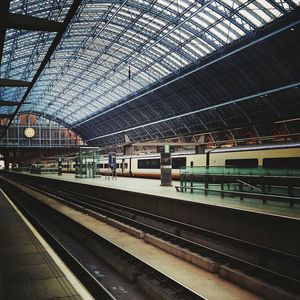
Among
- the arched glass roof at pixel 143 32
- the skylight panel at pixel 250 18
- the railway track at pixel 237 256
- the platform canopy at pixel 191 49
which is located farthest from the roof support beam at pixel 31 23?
the skylight panel at pixel 250 18

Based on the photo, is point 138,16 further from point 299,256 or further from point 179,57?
point 299,256

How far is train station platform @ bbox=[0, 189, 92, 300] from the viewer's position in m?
6.63

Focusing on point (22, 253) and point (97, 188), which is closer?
point (22, 253)

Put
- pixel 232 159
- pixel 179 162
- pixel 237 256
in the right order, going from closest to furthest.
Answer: pixel 237 256 → pixel 232 159 → pixel 179 162

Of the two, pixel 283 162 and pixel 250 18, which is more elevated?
pixel 250 18

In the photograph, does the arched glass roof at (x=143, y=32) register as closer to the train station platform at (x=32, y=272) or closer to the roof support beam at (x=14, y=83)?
the roof support beam at (x=14, y=83)

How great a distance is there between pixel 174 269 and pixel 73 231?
22.5 feet

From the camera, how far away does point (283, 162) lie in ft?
60.0

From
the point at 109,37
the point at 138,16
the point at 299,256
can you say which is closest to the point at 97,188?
the point at 299,256

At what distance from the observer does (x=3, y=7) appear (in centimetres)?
659

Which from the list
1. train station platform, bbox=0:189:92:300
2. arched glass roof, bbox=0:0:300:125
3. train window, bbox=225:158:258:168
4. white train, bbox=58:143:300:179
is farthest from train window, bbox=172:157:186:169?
train station platform, bbox=0:189:92:300

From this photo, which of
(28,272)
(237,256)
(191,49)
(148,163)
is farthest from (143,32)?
(28,272)

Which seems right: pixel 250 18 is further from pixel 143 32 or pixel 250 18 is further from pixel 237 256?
pixel 237 256

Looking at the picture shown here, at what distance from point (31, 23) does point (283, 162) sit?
14528 mm
